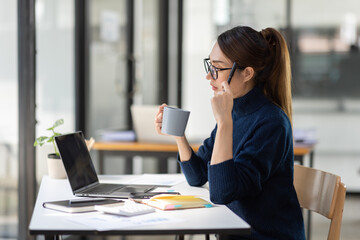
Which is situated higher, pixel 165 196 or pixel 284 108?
pixel 284 108

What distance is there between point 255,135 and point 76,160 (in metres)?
0.68

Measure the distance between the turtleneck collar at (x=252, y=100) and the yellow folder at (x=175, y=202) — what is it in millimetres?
376

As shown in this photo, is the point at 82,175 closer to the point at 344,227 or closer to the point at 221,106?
the point at 221,106

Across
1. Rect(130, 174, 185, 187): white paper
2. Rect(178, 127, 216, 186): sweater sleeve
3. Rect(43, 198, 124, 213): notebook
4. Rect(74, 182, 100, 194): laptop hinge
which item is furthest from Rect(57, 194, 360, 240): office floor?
Rect(43, 198, 124, 213): notebook

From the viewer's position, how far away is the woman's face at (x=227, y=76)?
Result: 194 cm

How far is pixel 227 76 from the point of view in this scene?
6.40ft

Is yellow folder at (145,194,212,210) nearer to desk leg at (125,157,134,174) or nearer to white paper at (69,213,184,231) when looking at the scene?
white paper at (69,213,184,231)

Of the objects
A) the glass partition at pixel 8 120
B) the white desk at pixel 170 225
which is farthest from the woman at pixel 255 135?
the glass partition at pixel 8 120

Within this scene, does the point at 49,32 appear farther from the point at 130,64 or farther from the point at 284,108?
the point at 284,108

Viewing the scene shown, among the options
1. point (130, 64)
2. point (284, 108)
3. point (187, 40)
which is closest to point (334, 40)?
point (187, 40)

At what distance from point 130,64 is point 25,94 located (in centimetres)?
201

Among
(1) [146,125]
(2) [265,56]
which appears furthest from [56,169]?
(1) [146,125]

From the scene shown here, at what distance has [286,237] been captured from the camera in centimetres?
180

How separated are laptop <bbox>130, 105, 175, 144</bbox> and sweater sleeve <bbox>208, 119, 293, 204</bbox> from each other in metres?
1.59
